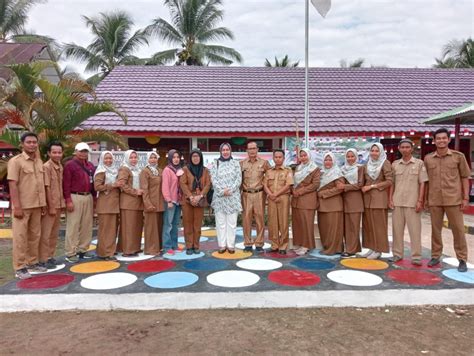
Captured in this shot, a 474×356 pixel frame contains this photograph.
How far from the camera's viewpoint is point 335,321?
3.47 meters

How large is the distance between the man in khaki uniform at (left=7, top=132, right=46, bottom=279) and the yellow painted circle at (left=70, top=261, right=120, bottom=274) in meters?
0.54

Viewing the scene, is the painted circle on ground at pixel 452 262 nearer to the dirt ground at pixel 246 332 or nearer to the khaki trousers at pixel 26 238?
the dirt ground at pixel 246 332

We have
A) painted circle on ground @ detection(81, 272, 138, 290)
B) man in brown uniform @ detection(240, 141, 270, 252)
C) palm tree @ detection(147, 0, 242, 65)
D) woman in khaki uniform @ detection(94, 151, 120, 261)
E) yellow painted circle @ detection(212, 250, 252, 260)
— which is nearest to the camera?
painted circle on ground @ detection(81, 272, 138, 290)

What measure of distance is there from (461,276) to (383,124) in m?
7.01

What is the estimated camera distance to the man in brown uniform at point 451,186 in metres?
4.60

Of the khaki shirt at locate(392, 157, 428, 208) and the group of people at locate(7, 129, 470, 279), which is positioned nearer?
the group of people at locate(7, 129, 470, 279)

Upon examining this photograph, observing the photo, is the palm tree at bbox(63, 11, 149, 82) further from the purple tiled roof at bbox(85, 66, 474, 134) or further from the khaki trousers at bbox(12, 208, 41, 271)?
the khaki trousers at bbox(12, 208, 41, 271)

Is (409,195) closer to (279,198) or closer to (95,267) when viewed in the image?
(279,198)

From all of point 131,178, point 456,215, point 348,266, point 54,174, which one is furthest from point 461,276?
point 54,174

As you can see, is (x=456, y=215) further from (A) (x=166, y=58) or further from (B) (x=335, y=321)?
(A) (x=166, y=58)

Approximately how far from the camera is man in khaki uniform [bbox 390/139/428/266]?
15.9ft

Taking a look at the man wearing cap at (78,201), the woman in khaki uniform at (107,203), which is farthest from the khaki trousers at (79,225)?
the woman in khaki uniform at (107,203)

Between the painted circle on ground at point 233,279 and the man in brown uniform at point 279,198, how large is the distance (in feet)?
3.32

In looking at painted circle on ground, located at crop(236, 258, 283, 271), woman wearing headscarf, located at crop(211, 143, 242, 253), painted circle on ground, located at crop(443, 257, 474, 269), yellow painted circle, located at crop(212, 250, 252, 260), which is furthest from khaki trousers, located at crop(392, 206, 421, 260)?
woman wearing headscarf, located at crop(211, 143, 242, 253)
